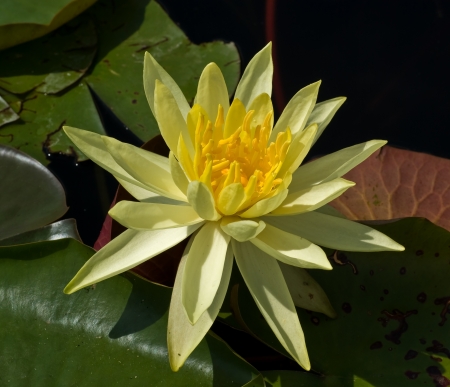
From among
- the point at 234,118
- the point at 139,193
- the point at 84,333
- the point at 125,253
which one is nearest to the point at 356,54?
the point at 234,118

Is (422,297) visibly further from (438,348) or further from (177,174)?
(177,174)

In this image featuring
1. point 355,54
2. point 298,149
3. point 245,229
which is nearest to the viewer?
point 245,229

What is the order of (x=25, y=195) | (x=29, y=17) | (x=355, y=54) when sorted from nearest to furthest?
(x=25, y=195) < (x=29, y=17) < (x=355, y=54)

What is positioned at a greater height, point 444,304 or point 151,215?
point 151,215

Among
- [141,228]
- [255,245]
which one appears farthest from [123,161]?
[255,245]

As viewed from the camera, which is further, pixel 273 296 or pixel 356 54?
pixel 356 54

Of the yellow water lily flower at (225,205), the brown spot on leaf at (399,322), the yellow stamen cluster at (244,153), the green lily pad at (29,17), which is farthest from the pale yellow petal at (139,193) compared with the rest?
the green lily pad at (29,17)
